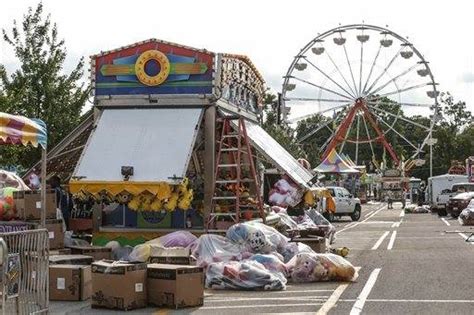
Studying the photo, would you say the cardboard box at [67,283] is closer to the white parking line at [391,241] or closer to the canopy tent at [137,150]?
the canopy tent at [137,150]

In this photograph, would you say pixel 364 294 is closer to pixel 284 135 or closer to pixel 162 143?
pixel 162 143

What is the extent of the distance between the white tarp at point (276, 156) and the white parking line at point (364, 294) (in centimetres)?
307

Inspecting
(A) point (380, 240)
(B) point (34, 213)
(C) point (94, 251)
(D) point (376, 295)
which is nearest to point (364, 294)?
(D) point (376, 295)

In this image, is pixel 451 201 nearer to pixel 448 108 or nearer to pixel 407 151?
pixel 448 108

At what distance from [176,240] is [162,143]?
2150 mm

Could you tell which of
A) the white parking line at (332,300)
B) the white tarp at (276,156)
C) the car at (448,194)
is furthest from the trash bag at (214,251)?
the car at (448,194)

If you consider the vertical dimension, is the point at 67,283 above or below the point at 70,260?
below

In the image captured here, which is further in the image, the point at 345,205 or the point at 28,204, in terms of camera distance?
the point at 345,205

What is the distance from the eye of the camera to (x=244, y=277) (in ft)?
41.8

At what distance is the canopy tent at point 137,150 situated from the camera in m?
15.1

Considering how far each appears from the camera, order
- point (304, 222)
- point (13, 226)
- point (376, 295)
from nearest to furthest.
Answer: point (376, 295), point (13, 226), point (304, 222)

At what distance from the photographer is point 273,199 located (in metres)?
17.8

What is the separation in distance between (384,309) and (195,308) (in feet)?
8.40

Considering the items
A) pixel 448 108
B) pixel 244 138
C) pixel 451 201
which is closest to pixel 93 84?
pixel 244 138
